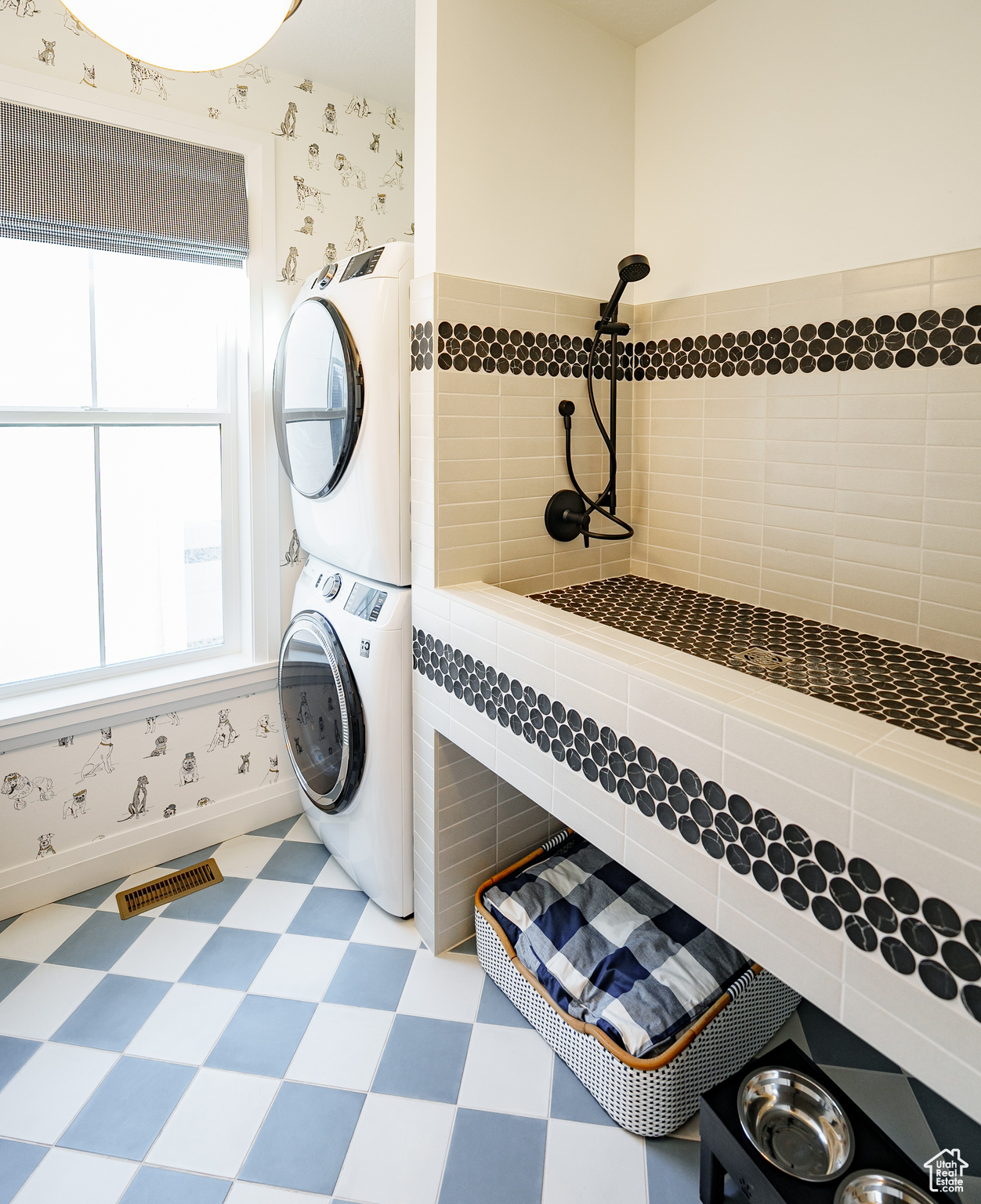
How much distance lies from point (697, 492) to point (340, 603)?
104 centimetres

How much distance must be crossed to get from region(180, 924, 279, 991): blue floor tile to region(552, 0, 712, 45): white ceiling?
2536mm

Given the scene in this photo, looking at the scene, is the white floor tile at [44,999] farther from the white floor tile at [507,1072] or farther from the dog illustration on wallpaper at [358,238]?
the dog illustration on wallpaper at [358,238]

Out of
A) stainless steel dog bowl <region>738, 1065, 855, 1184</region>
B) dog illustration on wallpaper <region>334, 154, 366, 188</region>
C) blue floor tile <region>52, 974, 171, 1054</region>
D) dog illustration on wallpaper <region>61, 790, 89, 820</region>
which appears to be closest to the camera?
stainless steel dog bowl <region>738, 1065, 855, 1184</region>

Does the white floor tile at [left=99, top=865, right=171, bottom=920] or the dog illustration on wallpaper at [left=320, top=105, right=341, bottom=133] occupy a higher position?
the dog illustration on wallpaper at [left=320, top=105, right=341, bottom=133]

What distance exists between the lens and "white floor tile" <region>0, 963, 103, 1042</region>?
1624 mm

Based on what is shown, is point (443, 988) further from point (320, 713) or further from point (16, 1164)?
point (16, 1164)

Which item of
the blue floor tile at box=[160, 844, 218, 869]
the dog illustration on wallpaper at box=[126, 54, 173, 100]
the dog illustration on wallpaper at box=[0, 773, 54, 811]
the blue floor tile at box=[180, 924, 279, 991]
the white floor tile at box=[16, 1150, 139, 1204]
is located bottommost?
the white floor tile at box=[16, 1150, 139, 1204]

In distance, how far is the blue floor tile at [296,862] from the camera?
2.17 metres

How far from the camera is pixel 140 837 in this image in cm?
219

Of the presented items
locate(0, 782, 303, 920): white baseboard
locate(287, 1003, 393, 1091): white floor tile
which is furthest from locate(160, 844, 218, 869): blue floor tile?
locate(287, 1003, 393, 1091): white floor tile

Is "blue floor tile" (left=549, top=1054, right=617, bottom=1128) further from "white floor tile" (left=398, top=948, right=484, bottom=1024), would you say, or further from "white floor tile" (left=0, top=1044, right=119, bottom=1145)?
"white floor tile" (left=0, top=1044, right=119, bottom=1145)

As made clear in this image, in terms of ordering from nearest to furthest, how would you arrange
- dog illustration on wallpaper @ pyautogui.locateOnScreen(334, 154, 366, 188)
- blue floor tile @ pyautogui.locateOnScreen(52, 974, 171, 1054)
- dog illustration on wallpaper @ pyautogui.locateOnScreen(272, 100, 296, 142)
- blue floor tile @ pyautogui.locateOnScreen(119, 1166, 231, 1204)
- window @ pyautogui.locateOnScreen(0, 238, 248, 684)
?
1. blue floor tile @ pyautogui.locateOnScreen(119, 1166, 231, 1204)
2. blue floor tile @ pyautogui.locateOnScreen(52, 974, 171, 1054)
3. window @ pyautogui.locateOnScreen(0, 238, 248, 684)
4. dog illustration on wallpaper @ pyautogui.locateOnScreen(272, 100, 296, 142)
5. dog illustration on wallpaper @ pyautogui.locateOnScreen(334, 154, 366, 188)

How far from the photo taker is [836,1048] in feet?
5.10

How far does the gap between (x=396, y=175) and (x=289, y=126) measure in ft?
1.27
